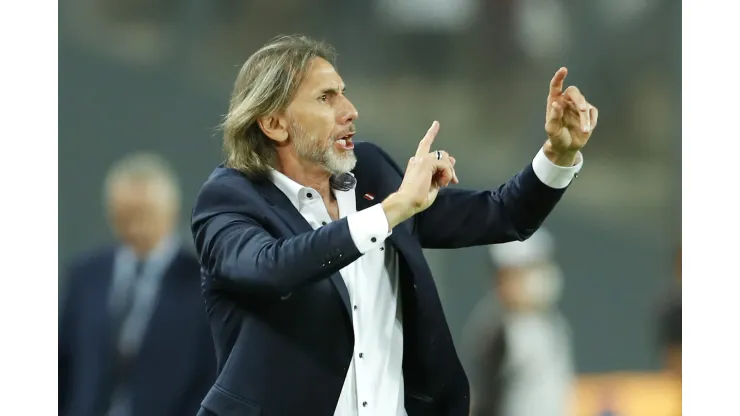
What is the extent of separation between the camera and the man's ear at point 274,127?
177cm

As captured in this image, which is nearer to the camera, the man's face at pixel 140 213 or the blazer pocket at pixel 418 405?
the blazer pocket at pixel 418 405

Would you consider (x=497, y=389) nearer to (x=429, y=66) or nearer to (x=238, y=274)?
(x=429, y=66)

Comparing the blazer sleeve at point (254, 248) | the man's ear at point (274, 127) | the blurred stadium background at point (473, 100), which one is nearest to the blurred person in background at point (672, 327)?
the blurred stadium background at point (473, 100)

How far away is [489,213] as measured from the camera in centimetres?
178

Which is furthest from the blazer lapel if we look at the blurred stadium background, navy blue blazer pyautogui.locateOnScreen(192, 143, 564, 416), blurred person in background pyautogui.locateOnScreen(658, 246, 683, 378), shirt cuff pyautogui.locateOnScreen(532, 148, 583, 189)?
blurred person in background pyautogui.locateOnScreen(658, 246, 683, 378)

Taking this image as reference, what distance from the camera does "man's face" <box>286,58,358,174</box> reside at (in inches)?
67.7

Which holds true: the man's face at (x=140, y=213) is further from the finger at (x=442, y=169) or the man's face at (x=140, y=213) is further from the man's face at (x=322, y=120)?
the finger at (x=442, y=169)

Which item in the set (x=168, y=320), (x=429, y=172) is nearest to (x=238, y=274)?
(x=429, y=172)

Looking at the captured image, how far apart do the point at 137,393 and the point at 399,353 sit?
1.14 m

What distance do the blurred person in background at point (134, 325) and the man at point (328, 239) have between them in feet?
3.01

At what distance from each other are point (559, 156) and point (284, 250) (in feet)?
1.91

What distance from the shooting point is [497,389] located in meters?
2.69

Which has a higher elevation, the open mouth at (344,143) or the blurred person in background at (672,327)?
the open mouth at (344,143)

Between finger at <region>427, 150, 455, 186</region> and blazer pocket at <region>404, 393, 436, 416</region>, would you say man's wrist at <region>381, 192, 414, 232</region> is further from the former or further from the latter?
blazer pocket at <region>404, 393, 436, 416</region>
